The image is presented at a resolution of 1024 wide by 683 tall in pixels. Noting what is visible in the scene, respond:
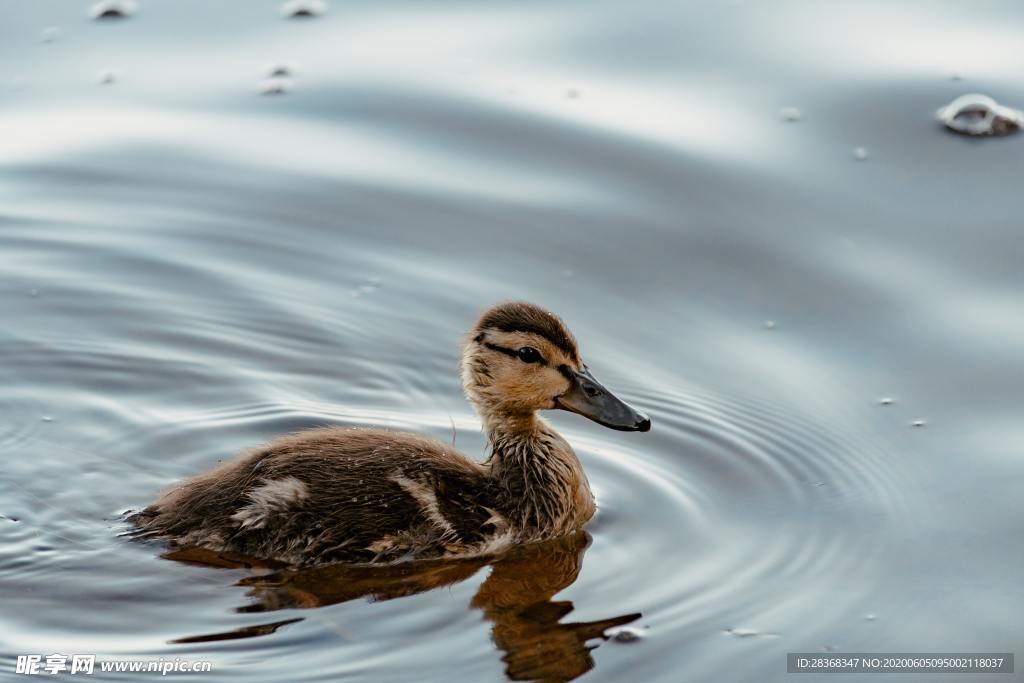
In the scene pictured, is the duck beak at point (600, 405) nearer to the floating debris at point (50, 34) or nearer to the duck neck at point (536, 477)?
the duck neck at point (536, 477)

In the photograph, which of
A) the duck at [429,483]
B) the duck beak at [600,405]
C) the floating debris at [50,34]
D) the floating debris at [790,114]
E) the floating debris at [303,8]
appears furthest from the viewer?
the floating debris at [303,8]

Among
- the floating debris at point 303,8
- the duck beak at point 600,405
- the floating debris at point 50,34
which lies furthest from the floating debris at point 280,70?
the duck beak at point 600,405

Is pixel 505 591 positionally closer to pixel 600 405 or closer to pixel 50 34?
pixel 600 405

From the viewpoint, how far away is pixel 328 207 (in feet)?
27.3

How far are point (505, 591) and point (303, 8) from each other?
508cm

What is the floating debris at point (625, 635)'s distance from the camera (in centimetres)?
541

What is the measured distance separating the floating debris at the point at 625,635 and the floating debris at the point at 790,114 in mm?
4080

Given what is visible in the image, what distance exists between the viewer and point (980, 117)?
8.73 meters

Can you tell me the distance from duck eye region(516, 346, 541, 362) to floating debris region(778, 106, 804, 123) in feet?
10.0

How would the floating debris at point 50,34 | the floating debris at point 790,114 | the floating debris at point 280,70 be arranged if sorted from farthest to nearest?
the floating debris at point 50,34 → the floating debris at point 280,70 → the floating debris at point 790,114

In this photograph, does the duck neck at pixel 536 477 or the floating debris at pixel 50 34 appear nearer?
the duck neck at pixel 536 477

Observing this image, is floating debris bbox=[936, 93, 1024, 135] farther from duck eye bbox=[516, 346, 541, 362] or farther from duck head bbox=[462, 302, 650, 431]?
duck eye bbox=[516, 346, 541, 362]

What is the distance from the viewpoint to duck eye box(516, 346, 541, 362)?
633 centimetres

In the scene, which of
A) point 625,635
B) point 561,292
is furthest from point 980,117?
point 625,635
